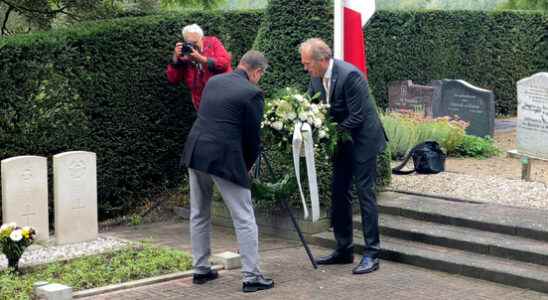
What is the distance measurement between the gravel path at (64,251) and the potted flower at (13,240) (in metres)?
0.24

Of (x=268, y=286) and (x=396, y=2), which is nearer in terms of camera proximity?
(x=268, y=286)

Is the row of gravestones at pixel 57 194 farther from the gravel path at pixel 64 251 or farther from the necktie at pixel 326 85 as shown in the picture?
the necktie at pixel 326 85

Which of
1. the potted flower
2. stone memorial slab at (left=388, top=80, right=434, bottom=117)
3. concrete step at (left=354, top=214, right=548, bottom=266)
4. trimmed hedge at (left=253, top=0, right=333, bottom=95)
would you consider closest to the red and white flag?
trimmed hedge at (left=253, top=0, right=333, bottom=95)

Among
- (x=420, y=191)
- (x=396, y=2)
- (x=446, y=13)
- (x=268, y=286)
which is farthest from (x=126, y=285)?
(x=396, y=2)

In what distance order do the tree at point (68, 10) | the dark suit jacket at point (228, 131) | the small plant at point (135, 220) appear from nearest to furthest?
1. the dark suit jacket at point (228, 131)
2. the small plant at point (135, 220)
3. the tree at point (68, 10)

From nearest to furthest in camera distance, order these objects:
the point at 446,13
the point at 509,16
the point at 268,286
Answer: the point at 268,286
the point at 446,13
the point at 509,16

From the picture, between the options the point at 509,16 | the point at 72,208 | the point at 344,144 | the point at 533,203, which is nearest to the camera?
the point at 344,144

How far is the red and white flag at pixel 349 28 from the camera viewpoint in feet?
31.0

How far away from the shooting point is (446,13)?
17859 millimetres

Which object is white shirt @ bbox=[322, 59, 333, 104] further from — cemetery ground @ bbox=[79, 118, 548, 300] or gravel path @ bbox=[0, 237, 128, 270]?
gravel path @ bbox=[0, 237, 128, 270]

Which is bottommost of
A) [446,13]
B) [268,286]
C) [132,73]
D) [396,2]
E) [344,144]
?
[268,286]

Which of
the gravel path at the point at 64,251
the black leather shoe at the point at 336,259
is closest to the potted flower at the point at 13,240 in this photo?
the gravel path at the point at 64,251

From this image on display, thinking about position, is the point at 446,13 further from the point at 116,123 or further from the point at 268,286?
the point at 268,286

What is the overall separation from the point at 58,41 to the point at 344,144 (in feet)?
11.9
